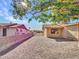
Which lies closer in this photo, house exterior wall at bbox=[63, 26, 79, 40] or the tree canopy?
the tree canopy

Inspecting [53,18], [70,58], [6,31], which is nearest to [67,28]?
[6,31]

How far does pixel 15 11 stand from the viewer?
6066mm

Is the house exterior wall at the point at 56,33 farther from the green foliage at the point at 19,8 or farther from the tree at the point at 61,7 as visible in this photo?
the green foliage at the point at 19,8

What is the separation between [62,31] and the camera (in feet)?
134

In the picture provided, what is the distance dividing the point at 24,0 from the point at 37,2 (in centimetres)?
41

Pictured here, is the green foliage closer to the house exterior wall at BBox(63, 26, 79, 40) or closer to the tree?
the tree

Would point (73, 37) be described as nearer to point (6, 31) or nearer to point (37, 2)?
point (6, 31)

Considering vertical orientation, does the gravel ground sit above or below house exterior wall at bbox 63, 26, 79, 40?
below

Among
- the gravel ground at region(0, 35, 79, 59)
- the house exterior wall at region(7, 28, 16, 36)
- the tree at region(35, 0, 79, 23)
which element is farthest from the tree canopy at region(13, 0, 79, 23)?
the house exterior wall at region(7, 28, 16, 36)

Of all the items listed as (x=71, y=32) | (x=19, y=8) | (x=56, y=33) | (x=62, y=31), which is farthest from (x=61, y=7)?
(x=56, y=33)

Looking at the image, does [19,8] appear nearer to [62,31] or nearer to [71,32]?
[71,32]

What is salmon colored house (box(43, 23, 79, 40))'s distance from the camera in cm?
3579

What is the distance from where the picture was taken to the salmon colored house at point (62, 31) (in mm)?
35791

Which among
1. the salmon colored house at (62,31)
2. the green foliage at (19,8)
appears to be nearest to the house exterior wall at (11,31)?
the salmon colored house at (62,31)
